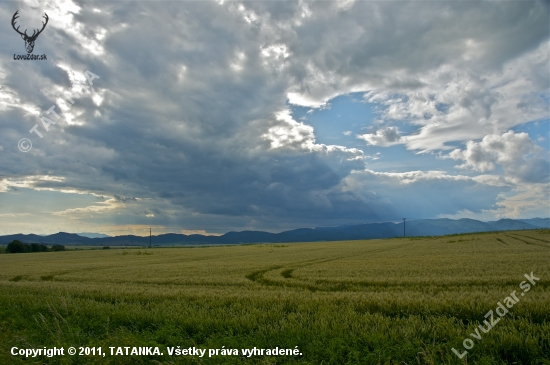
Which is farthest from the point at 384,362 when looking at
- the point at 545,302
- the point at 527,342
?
the point at 545,302

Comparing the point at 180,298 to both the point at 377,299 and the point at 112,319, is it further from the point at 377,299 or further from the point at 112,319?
the point at 377,299

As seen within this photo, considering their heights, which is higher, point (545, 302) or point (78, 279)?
point (545, 302)

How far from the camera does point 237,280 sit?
1966cm

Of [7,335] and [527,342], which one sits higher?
[527,342]

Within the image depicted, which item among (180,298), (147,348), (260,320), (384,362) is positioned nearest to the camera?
(384,362)

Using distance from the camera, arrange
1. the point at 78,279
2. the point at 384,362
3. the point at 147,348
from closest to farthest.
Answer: the point at 384,362
the point at 147,348
the point at 78,279

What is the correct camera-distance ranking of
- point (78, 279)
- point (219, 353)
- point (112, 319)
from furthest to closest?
1. point (78, 279)
2. point (112, 319)
3. point (219, 353)

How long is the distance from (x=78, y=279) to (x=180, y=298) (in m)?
17.0

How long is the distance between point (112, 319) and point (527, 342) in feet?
34.8

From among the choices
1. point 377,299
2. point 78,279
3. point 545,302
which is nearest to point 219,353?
point 377,299

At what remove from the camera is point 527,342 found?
21.1ft

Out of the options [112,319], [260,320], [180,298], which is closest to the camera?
[260,320]

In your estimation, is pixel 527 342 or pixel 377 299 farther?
pixel 377 299

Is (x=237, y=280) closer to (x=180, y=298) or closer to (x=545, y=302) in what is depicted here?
(x=180, y=298)
